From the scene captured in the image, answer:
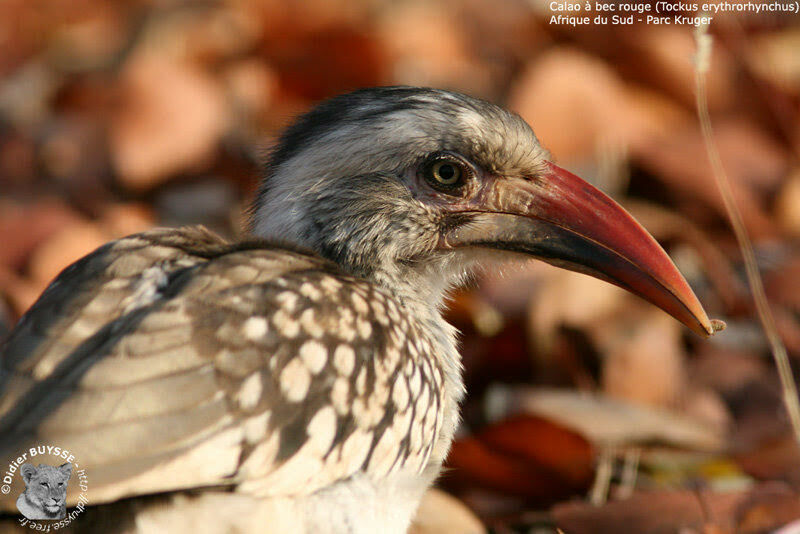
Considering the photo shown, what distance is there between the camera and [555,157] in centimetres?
387

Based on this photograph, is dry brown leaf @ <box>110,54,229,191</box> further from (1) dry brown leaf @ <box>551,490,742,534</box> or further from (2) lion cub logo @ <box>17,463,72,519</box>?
(2) lion cub logo @ <box>17,463,72,519</box>

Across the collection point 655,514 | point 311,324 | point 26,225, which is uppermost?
point 26,225

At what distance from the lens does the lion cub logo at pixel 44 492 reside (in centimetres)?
179

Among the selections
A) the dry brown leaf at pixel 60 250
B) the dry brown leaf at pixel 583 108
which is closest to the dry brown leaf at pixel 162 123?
the dry brown leaf at pixel 60 250

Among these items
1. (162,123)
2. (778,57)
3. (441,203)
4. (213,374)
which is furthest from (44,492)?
(778,57)

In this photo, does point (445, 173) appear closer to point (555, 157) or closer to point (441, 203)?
point (441, 203)

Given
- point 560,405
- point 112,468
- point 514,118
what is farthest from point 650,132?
point 112,468

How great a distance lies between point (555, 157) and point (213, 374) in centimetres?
218

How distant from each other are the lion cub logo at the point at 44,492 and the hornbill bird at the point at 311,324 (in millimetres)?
31

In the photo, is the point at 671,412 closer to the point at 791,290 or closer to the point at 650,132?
the point at 791,290

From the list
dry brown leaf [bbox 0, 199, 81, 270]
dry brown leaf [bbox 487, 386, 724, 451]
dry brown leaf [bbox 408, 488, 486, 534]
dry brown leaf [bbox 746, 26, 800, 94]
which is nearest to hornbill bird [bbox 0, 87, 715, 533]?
dry brown leaf [bbox 408, 488, 486, 534]

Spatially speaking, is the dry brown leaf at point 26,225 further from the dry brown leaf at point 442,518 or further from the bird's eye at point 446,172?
the bird's eye at point 446,172

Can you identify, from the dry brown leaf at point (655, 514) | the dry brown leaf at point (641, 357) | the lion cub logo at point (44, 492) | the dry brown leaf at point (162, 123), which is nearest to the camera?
the lion cub logo at point (44, 492)

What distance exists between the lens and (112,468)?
1.83 m
